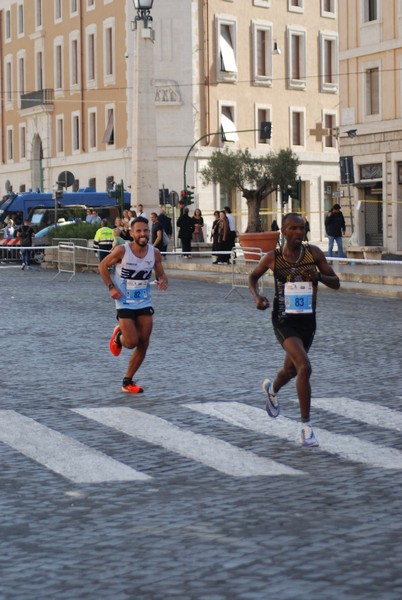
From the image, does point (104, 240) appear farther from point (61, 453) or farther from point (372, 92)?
point (61, 453)

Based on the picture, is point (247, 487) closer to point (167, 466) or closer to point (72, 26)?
point (167, 466)

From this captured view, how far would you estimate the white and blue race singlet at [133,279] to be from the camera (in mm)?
12555

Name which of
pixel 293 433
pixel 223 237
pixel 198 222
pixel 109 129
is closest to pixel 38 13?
pixel 109 129

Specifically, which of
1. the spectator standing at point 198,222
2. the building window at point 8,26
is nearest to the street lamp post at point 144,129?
the spectator standing at point 198,222

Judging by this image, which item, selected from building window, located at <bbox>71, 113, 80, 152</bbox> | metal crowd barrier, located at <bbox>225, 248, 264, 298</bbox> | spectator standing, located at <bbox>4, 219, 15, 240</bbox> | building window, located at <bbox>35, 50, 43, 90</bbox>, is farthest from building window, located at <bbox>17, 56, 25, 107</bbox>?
metal crowd barrier, located at <bbox>225, 248, 264, 298</bbox>

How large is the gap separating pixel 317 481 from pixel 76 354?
25.5 ft

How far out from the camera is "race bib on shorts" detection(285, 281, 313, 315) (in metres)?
9.67

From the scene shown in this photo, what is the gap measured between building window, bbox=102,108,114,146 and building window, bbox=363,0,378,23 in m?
24.1

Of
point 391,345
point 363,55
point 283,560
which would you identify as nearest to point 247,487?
point 283,560

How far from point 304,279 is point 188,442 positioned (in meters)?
1.36

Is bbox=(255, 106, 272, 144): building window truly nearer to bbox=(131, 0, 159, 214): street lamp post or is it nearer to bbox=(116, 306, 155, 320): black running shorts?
bbox=(131, 0, 159, 214): street lamp post

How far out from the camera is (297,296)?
9672mm

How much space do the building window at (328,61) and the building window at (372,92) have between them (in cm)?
2493

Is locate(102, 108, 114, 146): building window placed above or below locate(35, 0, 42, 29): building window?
below
